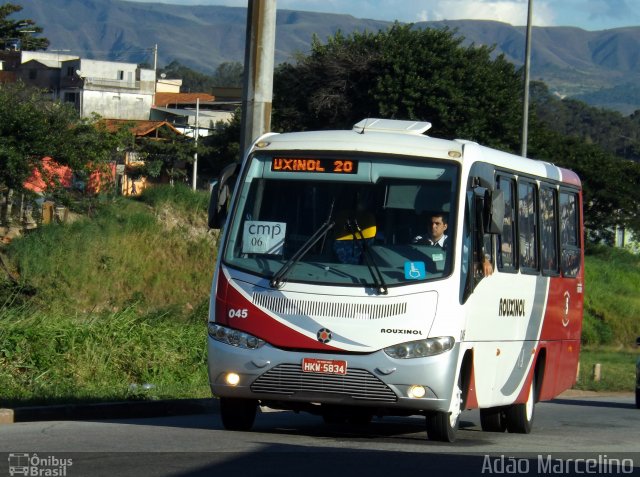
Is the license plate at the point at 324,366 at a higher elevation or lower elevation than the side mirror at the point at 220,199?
lower

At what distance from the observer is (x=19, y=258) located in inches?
1293

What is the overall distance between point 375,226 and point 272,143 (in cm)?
136

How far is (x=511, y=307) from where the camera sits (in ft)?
38.9

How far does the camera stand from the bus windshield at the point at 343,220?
9.99m

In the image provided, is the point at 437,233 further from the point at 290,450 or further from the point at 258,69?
the point at 258,69

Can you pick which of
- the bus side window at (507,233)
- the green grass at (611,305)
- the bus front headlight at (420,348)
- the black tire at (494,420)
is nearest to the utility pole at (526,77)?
the green grass at (611,305)

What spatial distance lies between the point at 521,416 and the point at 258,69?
557 cm

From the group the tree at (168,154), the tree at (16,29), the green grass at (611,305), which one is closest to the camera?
the green grass at (611,305)

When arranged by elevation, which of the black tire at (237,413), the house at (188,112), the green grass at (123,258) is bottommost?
the green grass at (123,258)

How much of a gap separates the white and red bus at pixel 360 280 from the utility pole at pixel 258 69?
12.0ft

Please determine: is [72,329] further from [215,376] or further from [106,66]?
[106,66]

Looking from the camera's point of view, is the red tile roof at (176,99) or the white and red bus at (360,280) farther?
the red tile roof at (176,99)

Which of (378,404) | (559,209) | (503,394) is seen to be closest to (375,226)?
(378,404)

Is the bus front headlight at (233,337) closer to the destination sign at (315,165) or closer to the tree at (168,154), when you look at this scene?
the destination sign at (315,165)
